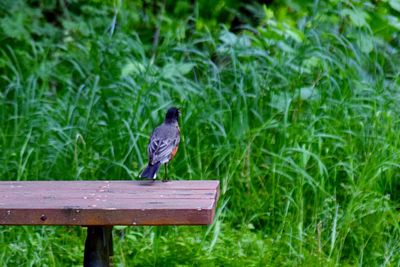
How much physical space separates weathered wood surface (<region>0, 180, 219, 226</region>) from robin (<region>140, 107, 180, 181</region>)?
32 cm

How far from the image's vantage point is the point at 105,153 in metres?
5.74

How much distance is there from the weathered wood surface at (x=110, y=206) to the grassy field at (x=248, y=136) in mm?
1049

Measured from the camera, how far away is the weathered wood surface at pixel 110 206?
11.0 feet

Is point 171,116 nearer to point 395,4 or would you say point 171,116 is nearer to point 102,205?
point 102,205

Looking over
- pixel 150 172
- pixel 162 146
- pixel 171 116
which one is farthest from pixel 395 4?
pixel 150 172

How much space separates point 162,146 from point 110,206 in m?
0.99

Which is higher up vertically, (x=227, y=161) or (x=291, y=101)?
(x=291, y=101)

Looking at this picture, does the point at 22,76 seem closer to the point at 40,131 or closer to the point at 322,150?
the point at 40,131

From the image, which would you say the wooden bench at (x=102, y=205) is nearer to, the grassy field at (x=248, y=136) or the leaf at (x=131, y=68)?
the grassy field at (x=248, y=136)

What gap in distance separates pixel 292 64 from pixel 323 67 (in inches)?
9.9

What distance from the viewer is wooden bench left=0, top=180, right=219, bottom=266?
11.0 feet

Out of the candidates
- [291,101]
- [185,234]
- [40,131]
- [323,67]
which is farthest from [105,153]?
[323,67]

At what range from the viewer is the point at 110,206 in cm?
343

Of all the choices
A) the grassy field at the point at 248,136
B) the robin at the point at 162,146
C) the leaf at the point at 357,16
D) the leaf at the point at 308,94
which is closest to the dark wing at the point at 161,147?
the robin at the point at 162,146
